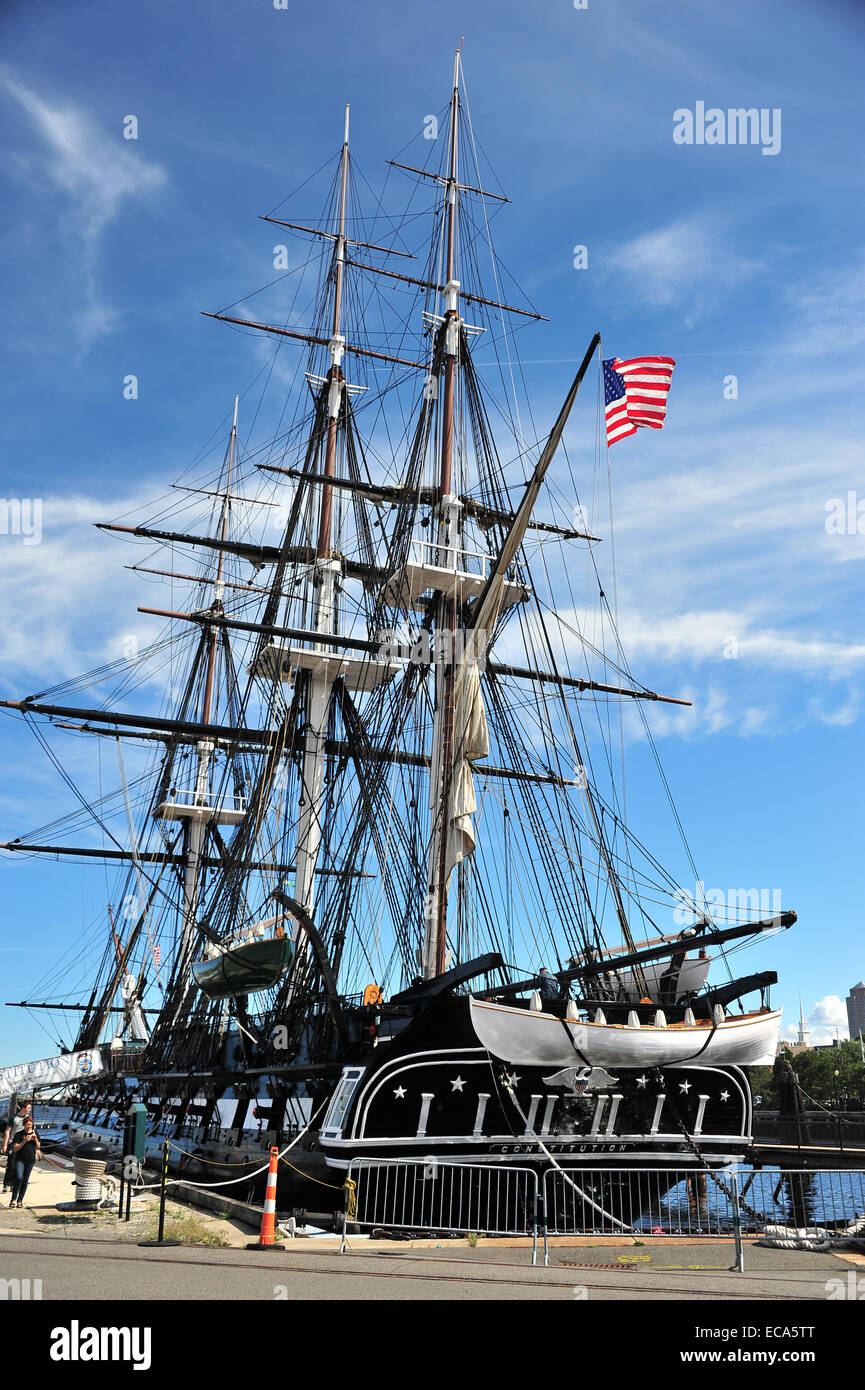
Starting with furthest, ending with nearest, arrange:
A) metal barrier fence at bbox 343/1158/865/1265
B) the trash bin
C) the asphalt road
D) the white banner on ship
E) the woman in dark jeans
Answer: the white banner on ship < the woman in dark jeans < the trash bin < metal barrier fence at bbox 343/1158/865/1265 < the asphalt road

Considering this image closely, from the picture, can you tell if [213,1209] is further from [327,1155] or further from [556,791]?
[556,791]

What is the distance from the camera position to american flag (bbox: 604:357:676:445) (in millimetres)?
19578

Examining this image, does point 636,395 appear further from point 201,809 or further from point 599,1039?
point 201,809

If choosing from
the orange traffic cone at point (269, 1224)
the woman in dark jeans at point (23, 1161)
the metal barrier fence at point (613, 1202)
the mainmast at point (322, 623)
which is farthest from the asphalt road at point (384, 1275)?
the mainmast at point (322, 623)

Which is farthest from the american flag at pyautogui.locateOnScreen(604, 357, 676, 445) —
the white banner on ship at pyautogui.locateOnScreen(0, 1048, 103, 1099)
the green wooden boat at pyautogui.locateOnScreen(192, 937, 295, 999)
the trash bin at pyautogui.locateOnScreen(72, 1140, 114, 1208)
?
the white banner on ship at pyautogui.locateOnScreen(0, 1048, 103, 1099)

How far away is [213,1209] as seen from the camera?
14562 millimetres

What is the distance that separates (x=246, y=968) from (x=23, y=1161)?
8.54 m

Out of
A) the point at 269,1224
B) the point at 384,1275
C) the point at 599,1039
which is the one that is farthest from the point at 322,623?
the point at 384,1275

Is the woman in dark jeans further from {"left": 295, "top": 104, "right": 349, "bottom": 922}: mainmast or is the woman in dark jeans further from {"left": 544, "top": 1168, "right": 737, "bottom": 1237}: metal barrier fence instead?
{"left": 295, "top": 104, "right": 349, "bottom": 922}: mainmast

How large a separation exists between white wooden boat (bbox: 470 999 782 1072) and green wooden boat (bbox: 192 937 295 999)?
7.60 metres

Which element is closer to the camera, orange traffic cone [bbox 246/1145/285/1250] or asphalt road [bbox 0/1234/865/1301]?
asphalt road [bbox 0/1234/865/1301]

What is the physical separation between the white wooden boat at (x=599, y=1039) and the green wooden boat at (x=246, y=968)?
7.60 metres

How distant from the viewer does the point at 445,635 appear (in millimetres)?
24875
